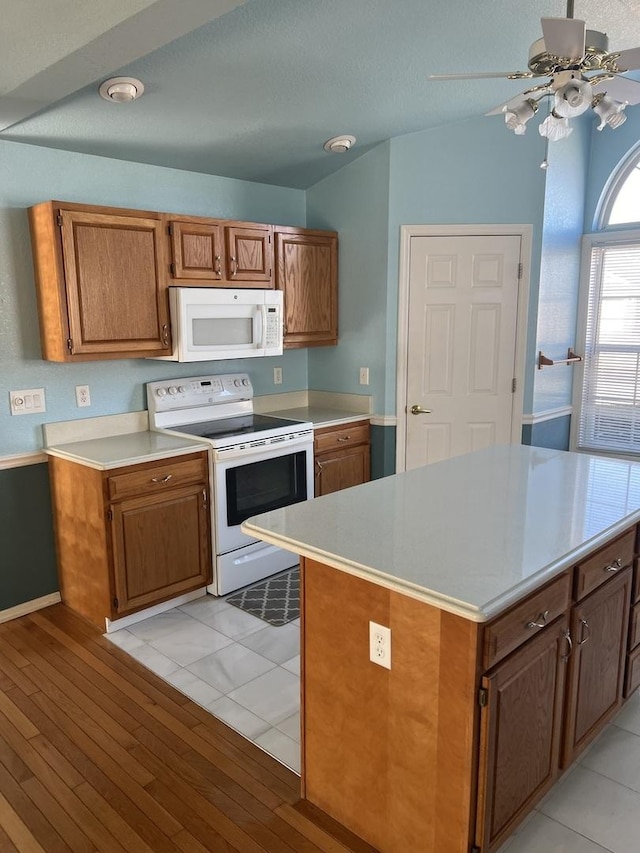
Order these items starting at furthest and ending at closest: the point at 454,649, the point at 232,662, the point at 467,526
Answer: the point at 232,662 → the point at 467,526 → the point at 454,649

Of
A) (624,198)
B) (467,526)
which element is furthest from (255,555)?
(624,198)

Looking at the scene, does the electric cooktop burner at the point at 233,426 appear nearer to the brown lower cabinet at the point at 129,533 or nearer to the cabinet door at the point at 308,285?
the brown lower cabinet at the point at 129,533

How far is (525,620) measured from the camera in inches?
65.4

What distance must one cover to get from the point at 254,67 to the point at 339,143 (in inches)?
43.2

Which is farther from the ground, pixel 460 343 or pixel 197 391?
pixel 460 343

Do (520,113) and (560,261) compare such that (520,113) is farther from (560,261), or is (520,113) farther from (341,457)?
(341,457)

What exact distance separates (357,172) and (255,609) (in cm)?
281

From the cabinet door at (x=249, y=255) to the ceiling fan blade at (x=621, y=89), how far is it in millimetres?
2084

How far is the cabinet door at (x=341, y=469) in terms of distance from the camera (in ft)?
13.1

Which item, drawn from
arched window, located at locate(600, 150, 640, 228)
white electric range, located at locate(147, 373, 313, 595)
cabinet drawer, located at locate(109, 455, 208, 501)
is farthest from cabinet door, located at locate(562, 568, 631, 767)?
arched window, located at locate(600, 150, 640, 228)

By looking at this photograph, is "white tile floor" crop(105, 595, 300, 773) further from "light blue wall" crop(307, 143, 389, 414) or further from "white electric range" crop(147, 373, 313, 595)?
"light blue wall" crop(307, 143, 389, 414)

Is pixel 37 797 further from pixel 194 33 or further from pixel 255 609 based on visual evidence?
pixel 194 33

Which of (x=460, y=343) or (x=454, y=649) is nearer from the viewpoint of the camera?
(x=454, y=649)

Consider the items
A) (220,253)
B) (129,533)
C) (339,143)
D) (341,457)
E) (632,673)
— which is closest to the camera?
(632,673)
